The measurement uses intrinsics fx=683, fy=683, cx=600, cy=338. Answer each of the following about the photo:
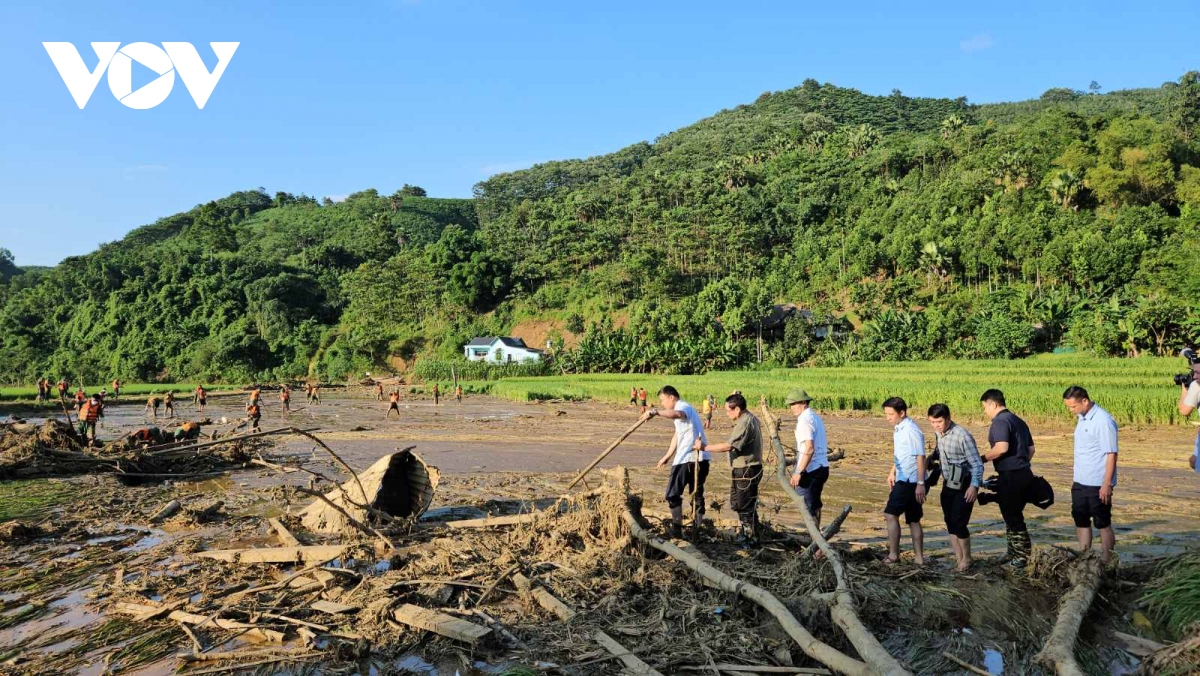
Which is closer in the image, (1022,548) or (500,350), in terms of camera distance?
(1022,548)

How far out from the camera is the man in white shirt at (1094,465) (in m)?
6.19

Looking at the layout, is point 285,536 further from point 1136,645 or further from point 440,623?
point 1136,645

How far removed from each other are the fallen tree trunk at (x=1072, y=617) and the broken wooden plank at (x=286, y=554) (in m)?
6.69

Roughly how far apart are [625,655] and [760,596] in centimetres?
121

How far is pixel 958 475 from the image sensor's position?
6.49m

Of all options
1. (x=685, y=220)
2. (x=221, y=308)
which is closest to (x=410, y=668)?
(x=685, y=220)

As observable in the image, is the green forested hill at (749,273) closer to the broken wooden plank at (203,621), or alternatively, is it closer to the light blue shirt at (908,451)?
the light blue shirt at (908,451)

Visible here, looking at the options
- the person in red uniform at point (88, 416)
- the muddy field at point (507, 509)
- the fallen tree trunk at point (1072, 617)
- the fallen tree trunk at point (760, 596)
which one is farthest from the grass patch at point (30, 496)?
the fallen tree trunk at point (1072, 617)

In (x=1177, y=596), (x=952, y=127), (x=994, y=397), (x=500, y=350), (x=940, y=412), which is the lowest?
(x=1177, y=596)

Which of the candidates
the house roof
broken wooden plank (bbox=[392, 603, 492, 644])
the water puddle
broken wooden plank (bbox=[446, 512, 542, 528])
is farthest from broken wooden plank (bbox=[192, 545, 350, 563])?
the house roof

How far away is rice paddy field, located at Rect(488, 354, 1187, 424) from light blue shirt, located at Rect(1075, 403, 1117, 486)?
16.2m

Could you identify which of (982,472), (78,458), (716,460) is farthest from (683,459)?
(78,458)

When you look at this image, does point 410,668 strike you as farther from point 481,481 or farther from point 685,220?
point 685,220

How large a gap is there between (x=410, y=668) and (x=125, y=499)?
10278 mm
